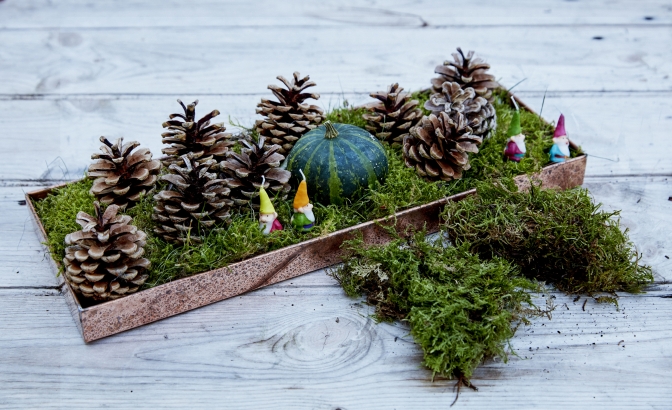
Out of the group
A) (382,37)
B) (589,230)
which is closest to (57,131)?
(382,37)

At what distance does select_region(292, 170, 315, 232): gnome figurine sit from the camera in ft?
5.70

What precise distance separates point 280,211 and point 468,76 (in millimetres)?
698

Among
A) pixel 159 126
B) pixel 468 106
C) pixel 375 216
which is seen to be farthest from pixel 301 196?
pixel 159 126

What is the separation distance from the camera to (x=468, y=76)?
213 cm

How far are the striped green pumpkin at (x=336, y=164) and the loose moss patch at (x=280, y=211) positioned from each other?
0.03 meters

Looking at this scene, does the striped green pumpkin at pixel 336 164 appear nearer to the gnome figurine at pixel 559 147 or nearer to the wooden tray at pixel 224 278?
the wooden tray at pixel 224 278

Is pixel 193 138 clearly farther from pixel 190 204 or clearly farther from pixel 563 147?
pixel 563 147

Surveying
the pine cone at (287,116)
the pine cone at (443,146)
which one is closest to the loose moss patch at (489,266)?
the pine cone at (443,146)

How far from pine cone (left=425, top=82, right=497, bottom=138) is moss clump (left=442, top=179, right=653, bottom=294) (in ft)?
0.91

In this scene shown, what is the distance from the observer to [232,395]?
1496 mm

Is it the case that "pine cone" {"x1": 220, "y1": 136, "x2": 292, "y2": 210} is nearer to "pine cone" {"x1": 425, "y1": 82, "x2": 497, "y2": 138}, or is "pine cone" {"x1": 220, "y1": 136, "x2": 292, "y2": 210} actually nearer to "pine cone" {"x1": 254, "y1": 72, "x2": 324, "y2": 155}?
"pine cone" {"x1": 254, "y1": 72, "x2": 324, "y2": 155}

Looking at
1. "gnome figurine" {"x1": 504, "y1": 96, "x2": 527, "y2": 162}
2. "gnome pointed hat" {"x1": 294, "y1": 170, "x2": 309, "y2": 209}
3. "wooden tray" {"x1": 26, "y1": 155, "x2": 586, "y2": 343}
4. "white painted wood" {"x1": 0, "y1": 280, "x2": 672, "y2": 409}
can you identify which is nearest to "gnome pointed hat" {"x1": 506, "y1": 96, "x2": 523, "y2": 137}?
"gnome figurine" {"x1": 504, "y1": 96, "x2": 527, "y2": 162}

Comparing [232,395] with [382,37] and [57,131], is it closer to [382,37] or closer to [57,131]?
[57,131]

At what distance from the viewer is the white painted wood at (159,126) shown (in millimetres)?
2203
